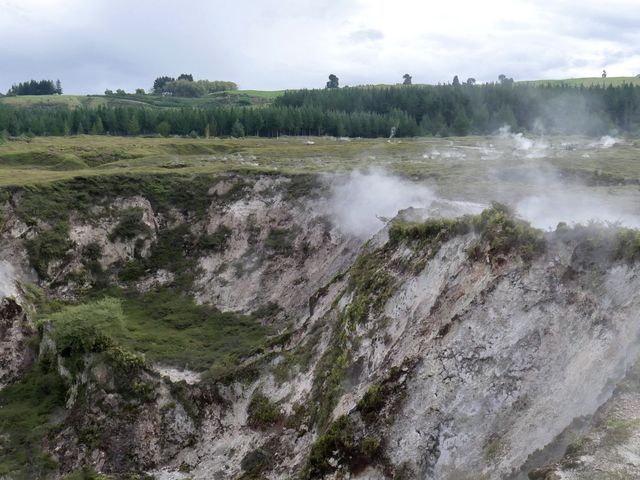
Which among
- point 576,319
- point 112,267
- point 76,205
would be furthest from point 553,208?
point 76,205

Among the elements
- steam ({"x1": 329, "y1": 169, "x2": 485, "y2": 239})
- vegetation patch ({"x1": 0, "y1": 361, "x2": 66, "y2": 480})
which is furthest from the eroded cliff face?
steam ({"x1": 329, "y1": 169, "x2": 485, "y2": 239})

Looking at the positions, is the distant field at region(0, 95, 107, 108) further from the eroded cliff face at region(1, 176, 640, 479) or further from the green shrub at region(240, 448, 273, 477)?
the green shrub at region(240, 448, 273, 477)

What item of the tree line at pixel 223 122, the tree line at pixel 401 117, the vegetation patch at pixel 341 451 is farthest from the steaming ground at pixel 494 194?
the tree line at pixel 401 117

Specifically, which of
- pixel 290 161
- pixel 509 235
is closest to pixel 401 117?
pixel 290 161

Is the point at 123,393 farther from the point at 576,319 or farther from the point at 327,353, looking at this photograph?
the point at 576,319

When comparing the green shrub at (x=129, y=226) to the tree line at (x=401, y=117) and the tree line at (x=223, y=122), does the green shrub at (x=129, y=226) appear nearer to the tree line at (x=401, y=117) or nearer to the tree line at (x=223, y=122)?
the tree line at (x=401, y=117)

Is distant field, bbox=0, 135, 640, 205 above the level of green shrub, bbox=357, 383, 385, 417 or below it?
above

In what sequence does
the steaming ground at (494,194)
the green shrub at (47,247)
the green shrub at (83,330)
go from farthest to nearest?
the green shrub at (47,247)
the green shrub at (83,330)
the steaming ground at (494,194)
